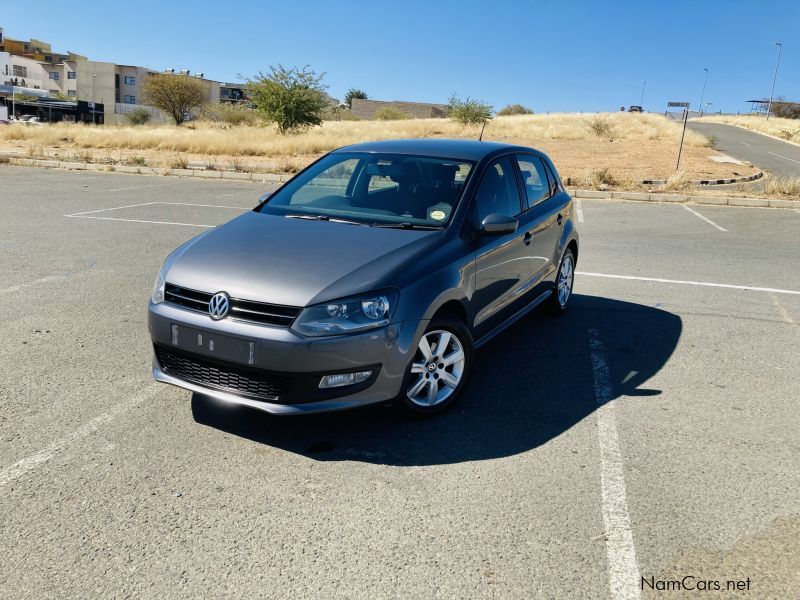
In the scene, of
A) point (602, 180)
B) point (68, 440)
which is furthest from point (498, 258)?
point (602, 180)

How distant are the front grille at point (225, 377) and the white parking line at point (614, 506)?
1.69 metres

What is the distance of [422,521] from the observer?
3146 mm

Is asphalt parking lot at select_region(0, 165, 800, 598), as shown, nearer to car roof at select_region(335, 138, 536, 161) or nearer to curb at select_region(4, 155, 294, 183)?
car roof at select_region(335, 138, 536, 161)

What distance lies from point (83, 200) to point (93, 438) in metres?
11.1

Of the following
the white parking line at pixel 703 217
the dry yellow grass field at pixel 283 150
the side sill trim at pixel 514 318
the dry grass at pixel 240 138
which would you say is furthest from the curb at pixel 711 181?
the side sill trim at pixel 514 318

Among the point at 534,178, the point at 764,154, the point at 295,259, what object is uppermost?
the point at 764,154

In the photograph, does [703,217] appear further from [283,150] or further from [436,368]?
[283,150]

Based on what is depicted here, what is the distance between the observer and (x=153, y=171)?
1994 cm

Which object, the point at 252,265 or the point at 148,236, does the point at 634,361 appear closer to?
the point at 252,265

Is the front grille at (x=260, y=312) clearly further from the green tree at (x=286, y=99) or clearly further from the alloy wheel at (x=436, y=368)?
the green tree at (x=286, y=99)

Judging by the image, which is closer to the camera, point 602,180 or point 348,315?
point 348,315

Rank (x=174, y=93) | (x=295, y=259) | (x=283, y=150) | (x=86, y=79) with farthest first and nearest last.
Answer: (x=86, y=79) < (x=174, y=93) < (x=283, y=150) < (x=295, y=259)

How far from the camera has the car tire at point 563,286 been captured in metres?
6.45

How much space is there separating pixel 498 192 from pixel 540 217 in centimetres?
72
